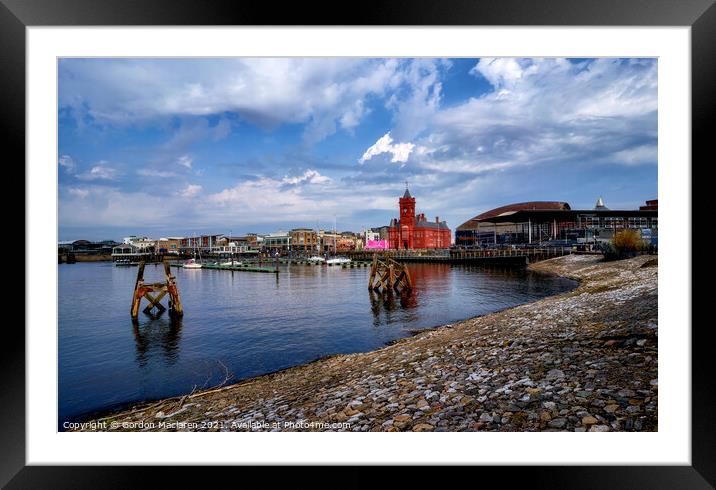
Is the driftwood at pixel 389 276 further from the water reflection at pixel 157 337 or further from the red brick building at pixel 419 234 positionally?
the water reflection at pixel 157 337

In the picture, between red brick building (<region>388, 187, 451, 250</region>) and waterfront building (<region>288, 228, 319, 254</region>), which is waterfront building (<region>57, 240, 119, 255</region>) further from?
red brick building (<region>388, 187, 451, 250</region>)

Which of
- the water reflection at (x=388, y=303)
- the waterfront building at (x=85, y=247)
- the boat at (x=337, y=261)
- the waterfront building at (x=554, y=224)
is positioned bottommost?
the water reflection at (x=388, y=303)

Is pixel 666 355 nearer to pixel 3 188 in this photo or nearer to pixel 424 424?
pixel 424 424

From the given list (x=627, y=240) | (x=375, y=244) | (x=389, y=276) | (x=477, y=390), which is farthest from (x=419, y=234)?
(x=477, y=390)

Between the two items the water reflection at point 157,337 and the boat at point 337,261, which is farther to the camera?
the boat at point 337,261

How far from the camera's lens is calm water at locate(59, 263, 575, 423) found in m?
5.10

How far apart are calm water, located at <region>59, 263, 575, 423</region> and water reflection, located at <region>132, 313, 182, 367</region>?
0.08ft

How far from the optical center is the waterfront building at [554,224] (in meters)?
5.76

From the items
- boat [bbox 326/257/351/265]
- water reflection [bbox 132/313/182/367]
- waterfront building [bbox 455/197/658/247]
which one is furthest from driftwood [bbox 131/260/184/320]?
boat [bbox 326/257/351/265]

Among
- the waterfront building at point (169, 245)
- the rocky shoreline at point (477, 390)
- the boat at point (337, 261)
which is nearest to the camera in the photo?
the rocky shoreline at point (477, 390)
